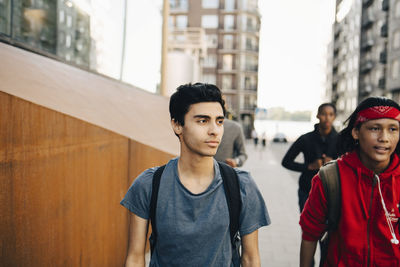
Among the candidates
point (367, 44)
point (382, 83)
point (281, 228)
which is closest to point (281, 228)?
point (281, 228)

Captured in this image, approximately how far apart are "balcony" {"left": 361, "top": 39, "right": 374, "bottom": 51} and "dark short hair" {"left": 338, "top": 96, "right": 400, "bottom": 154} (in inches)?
1691

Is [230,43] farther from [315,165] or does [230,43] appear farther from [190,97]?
[190,97]

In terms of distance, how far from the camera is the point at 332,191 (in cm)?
171

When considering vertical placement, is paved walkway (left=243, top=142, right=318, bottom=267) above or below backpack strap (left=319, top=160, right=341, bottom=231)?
below

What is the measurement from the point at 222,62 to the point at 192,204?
5084cm

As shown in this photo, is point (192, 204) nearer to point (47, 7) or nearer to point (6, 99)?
point (6, 99)

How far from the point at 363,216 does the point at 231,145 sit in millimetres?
2811

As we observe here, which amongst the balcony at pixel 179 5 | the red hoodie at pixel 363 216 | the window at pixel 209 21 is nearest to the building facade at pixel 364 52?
the window at pixel 209 21

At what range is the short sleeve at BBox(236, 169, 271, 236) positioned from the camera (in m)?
1.51

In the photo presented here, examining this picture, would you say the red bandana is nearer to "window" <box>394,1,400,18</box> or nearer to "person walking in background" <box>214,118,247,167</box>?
"person walking in background" <box>214,118,247,167</box>

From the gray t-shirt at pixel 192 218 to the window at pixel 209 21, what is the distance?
166 feet

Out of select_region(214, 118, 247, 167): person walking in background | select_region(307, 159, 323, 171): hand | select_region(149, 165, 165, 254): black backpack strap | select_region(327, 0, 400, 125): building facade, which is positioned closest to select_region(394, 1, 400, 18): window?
select_region(327, 0, 400, 125): building facade

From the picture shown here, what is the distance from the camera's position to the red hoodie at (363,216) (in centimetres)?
158

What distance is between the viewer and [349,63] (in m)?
46.8
